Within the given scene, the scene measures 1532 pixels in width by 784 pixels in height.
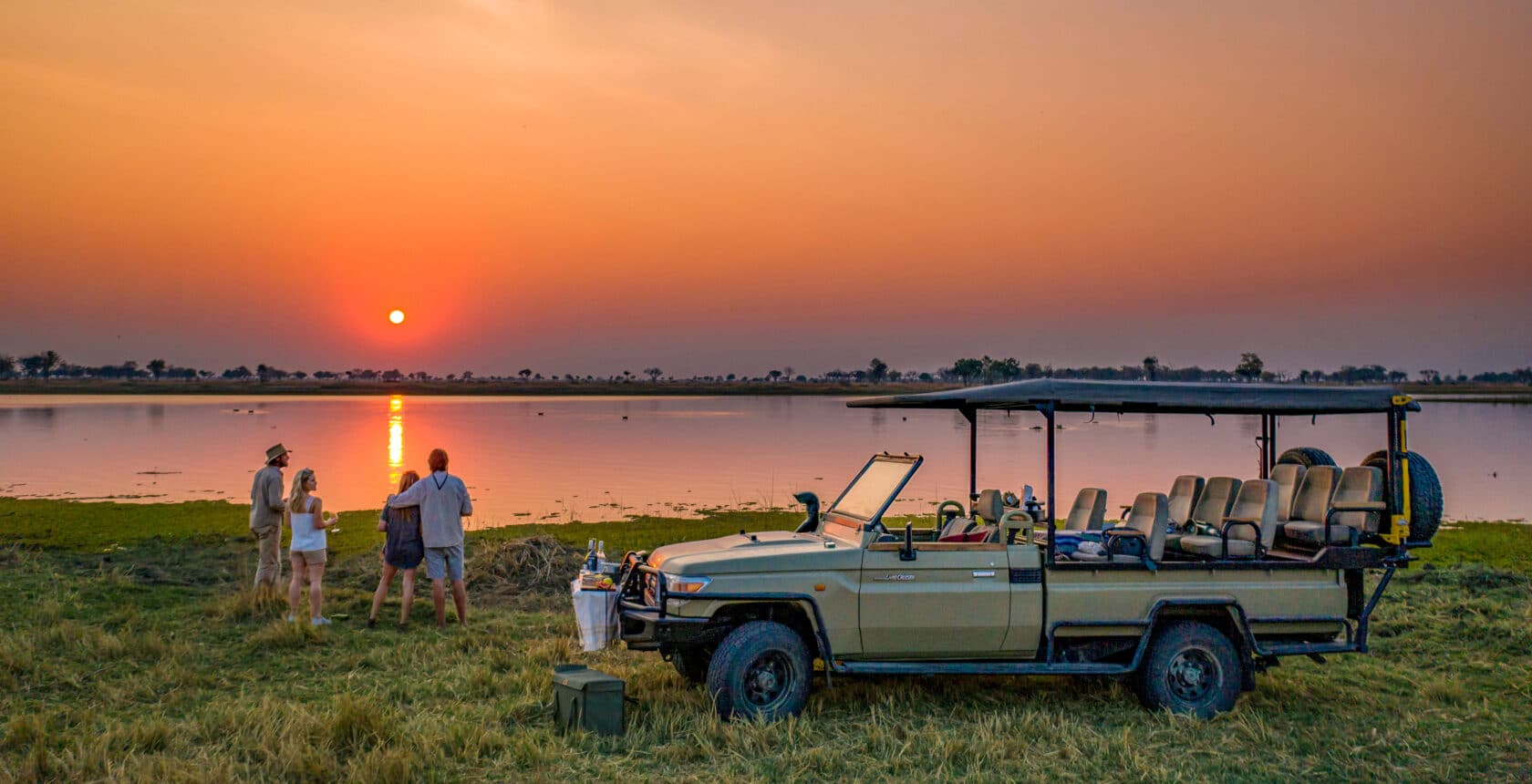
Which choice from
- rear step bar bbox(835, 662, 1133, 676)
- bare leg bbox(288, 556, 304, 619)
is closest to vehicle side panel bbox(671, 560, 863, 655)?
rear step bar bbox(835, 662, 1133, 676)

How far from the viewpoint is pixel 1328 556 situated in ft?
30.8

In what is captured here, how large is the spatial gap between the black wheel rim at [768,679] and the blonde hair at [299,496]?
19.9 feet

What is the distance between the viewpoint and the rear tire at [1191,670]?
364 inches

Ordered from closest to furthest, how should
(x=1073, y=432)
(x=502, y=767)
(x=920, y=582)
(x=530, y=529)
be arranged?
(x=502, y=767), (x=920, y=582), (x=530, y=529), (x=1073, y=432)

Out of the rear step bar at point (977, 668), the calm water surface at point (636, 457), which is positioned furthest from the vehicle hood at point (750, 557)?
the calm water surface at point (636, 457)

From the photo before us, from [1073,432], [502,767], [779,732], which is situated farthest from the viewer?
[1073,432]

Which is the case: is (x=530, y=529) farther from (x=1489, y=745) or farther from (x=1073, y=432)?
(x=1073, y=432)

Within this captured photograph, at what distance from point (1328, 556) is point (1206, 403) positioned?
1.55 meters

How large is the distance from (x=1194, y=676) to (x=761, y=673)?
11.6ft

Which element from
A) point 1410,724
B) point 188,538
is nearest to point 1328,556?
point 1410,724

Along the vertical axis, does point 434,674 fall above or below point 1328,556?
below

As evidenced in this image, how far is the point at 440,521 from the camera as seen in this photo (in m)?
12.5

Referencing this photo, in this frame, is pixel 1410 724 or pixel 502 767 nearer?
pixel 502 767

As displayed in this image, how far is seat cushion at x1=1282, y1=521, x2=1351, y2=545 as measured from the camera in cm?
965
